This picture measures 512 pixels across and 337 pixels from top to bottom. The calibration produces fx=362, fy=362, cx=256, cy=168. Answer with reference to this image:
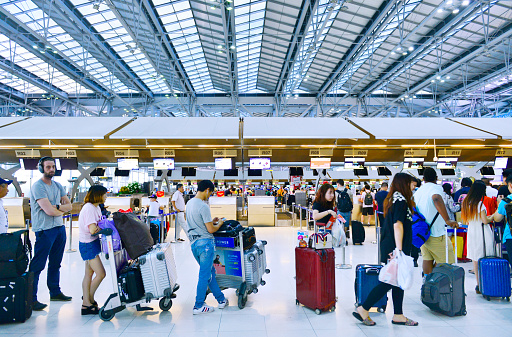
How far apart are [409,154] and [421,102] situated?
51.8ft

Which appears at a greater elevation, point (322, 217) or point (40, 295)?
point (322, 217)

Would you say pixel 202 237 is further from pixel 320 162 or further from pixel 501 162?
pixel 501 162

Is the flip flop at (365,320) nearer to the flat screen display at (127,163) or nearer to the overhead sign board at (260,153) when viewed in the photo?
the overhead sign board at (260,153)

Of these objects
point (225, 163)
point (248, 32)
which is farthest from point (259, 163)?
point (248, 32)

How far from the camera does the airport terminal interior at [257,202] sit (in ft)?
12.6

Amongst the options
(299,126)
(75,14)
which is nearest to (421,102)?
(299,126)

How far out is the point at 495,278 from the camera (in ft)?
14.6

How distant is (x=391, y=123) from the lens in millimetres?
8906

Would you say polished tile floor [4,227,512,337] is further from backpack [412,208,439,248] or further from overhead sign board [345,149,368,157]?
overhead sign board [345,149,368,157]

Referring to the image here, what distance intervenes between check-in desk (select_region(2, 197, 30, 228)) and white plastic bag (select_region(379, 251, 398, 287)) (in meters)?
13.9

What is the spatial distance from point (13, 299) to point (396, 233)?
3943 mm

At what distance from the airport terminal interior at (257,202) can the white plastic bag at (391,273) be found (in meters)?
0.01

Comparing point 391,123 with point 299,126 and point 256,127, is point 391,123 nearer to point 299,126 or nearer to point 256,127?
point 299,126

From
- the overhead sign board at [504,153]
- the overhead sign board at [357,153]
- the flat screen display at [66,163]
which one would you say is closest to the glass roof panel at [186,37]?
the flat screen display at [66,163]
